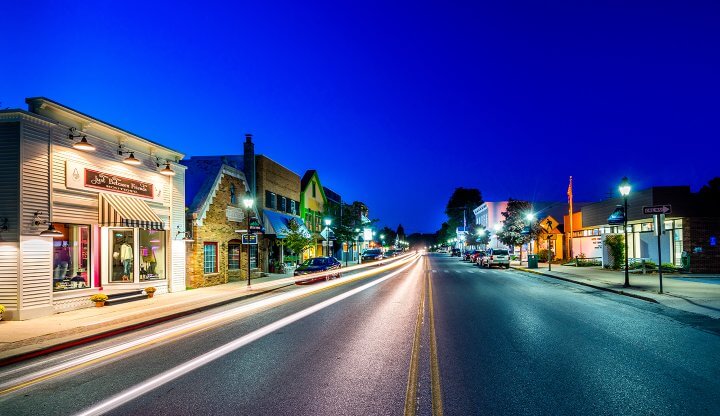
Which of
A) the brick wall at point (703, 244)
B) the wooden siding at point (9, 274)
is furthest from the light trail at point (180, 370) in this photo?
the brick wall at point (703, 244)

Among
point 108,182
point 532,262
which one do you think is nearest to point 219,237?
point 108,182

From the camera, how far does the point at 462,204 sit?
140m

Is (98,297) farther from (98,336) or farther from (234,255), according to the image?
(234,255)

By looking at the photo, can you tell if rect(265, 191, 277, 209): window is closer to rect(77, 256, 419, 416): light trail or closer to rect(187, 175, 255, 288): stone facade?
→ rect(187, 175, 255, 288): stone facade

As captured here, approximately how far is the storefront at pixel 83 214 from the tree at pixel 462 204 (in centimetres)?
11825

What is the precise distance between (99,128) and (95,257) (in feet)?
15.1

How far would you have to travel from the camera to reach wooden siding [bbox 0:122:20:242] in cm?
1377

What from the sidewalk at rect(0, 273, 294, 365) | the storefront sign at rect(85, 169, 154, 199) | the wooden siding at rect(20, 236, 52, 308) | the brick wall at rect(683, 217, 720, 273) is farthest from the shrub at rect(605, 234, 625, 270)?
the wooden siding at rect(20, 236, 52, 308)

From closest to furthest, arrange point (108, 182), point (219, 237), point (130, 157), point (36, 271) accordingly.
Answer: point (36, 271) → point (130, 157) → point (108, 182) → point (219, 237)

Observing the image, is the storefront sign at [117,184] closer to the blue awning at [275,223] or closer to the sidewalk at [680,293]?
the blue awning at [275,223]

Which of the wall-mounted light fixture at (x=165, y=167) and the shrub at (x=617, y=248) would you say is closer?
the wall-mounted light fixture at (x=165, y=167)

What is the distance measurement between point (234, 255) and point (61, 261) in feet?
46.4

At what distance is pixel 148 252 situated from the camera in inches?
819

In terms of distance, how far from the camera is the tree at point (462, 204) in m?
135
